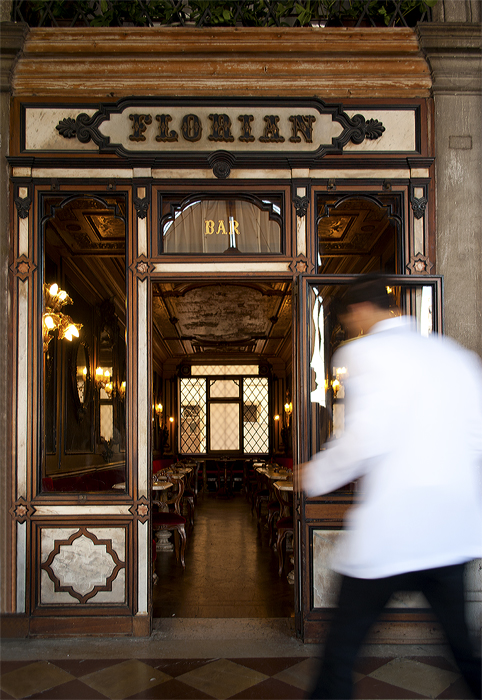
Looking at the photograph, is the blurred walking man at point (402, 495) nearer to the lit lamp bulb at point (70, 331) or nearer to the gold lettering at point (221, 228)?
the gold lettering at point (221, 228)

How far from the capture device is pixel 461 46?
170 inches

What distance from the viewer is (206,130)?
431 cm

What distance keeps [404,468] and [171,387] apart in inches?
605

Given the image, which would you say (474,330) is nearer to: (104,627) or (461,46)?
(461,46)

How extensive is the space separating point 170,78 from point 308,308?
2.02 meters

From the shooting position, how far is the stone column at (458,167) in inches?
166

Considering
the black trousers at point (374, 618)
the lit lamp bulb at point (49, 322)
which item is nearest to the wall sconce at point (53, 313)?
the lit lamp bulb at point (49, 322)

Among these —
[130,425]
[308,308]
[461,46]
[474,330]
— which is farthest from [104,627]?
[461,46]

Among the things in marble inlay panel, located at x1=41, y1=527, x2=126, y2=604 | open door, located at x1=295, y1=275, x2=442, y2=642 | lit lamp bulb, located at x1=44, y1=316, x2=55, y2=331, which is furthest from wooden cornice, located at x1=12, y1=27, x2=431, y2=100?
marble inlay panel, located at x1=41, y1=527, x2=126, y2=604

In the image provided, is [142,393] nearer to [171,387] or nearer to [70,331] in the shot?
[70,331]

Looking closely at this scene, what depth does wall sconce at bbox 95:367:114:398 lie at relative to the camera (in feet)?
29.7

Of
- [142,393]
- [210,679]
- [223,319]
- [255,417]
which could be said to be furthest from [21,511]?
[255,417]

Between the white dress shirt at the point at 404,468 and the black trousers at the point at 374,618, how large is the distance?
4cm

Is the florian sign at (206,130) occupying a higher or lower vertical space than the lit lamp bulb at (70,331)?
higher
